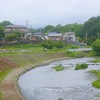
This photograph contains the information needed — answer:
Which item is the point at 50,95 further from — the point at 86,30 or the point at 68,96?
the point at 86,30

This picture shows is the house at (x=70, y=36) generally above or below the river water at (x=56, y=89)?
above

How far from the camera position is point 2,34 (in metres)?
89.3

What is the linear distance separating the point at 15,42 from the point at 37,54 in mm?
25981

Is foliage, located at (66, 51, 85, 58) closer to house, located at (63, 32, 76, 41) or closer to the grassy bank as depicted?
the grassy bank

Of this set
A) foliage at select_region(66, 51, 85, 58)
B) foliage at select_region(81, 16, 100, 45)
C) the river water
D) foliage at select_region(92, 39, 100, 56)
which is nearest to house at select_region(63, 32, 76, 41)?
foliage at select_region(81, 16, 100, 45)

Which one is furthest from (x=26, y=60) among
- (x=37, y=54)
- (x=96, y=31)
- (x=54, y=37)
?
(x=54, y=37)

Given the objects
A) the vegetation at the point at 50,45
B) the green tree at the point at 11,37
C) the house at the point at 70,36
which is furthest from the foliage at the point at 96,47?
the house at the point at 70,36

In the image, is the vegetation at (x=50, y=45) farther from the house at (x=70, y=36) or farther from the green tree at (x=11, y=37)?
the house at (x=70, y=36)

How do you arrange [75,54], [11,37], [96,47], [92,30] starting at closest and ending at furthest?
1. [75,54]
2. [96,47]
3. [11,37]
4. [92,30]

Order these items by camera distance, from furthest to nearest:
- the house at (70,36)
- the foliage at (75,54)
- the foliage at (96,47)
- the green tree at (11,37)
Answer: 1. the house at (70,36)
2. the green tree at (11,37)
3. the foliage at (96,47)
4. the foliage at (75,54)

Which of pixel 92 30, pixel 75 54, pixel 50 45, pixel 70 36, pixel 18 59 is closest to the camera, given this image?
pixel 18 59

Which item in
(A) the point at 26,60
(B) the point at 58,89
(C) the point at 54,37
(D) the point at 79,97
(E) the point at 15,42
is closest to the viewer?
(D) the point at 79,97

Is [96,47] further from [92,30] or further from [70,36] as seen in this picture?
[70,36]

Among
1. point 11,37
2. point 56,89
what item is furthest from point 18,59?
point 11,37
